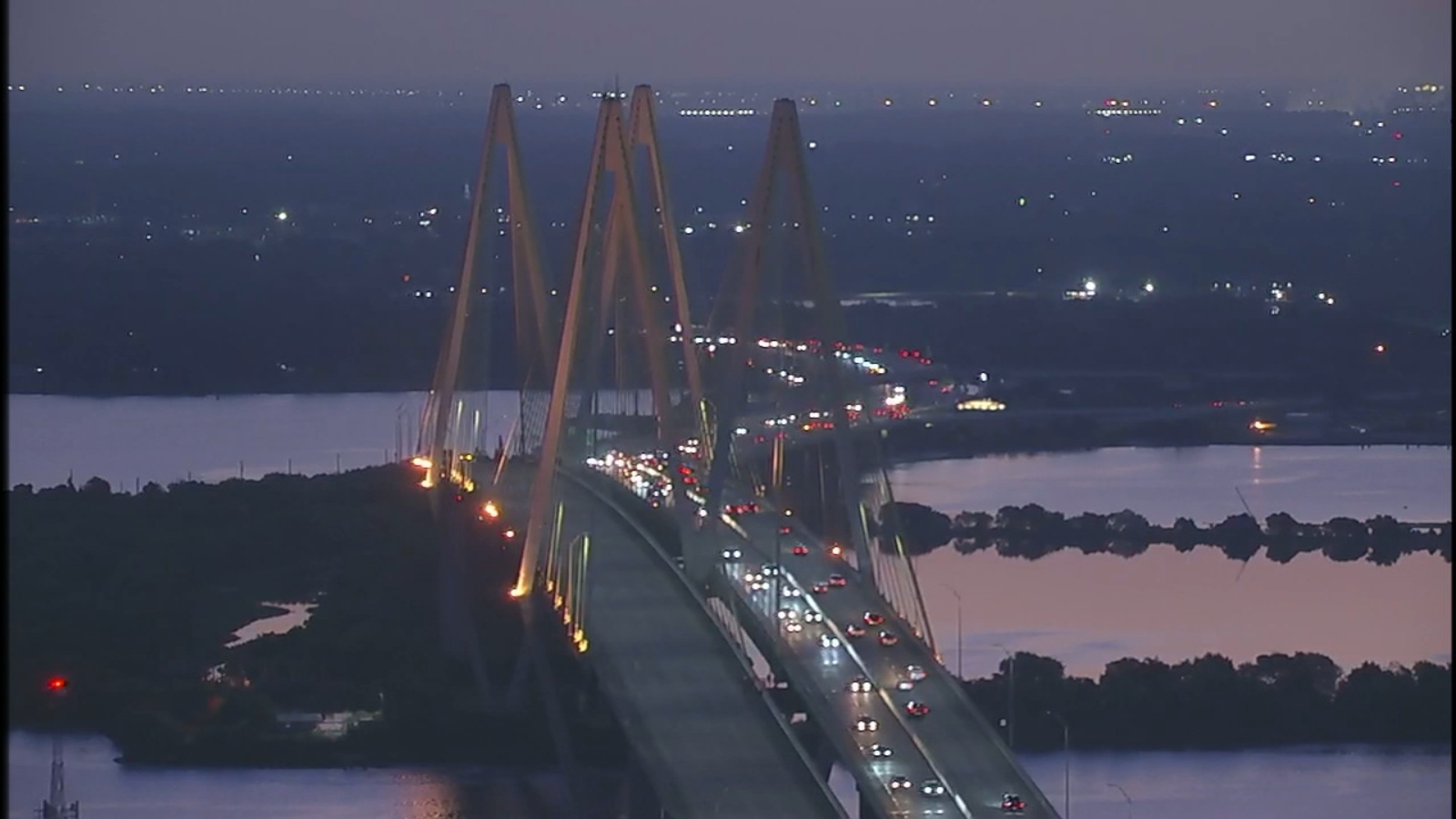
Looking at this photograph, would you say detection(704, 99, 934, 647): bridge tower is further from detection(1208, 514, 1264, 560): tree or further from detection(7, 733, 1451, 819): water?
detection(1208, 514, 1264, 560): tree

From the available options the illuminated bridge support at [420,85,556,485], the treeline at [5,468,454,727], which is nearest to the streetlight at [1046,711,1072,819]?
the treeline at [5,468,454,727]

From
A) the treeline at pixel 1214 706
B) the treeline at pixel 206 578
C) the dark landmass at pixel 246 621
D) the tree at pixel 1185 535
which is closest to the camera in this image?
the treeline at pixel 1214 706

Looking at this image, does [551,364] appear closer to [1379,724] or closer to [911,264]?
[1379,724]

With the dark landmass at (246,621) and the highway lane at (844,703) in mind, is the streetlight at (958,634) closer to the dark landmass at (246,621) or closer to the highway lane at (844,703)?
the highway lane at (844,703)

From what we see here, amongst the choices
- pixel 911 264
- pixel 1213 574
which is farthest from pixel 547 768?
pixel 911 264

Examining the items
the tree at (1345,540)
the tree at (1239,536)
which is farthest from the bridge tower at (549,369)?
the tree at (1345,540)

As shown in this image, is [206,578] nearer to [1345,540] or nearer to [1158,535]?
[1158,535]

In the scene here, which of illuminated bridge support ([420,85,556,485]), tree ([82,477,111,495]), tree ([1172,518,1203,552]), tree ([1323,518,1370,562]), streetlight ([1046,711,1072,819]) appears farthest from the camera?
tree ([82,477,111,495])
